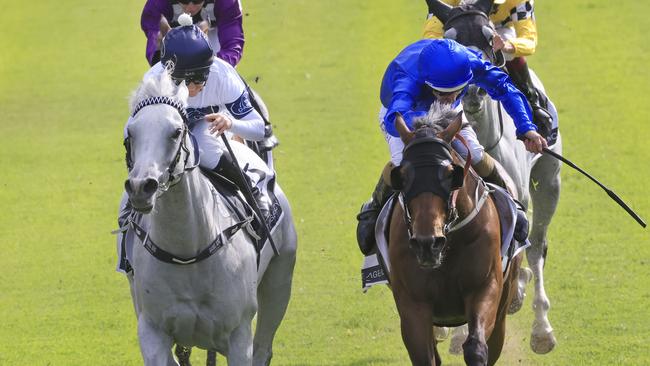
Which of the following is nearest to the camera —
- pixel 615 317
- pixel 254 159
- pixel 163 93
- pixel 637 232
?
pixel 163 93

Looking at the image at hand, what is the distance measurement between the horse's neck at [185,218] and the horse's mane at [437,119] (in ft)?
3.83

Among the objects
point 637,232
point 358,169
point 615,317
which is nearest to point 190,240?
point 615,317

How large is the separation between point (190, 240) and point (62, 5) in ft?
76.2

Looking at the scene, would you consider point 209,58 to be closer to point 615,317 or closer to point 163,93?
point 163,93

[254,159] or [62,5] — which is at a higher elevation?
[254,159]

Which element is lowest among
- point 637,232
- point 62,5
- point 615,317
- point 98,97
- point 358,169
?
point 62,5

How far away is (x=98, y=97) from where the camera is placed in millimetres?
23109

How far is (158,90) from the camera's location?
6695 millimetres

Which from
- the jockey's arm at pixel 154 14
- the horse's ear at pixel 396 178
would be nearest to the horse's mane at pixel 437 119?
the horse's ear at pixel 396 178

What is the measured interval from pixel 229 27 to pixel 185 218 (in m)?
3.11

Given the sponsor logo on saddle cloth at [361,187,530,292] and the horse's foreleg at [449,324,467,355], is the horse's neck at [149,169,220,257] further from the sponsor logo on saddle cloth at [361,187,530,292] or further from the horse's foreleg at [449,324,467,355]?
the horse's foreleg at [449,324,467,355]

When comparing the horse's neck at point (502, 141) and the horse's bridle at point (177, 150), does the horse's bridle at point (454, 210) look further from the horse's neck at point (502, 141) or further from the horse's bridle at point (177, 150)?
the horse's neck at point (502, 141)

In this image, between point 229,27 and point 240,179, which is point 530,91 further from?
point 240,179

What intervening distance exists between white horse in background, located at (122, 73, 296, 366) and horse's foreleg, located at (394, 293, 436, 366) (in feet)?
2.79
